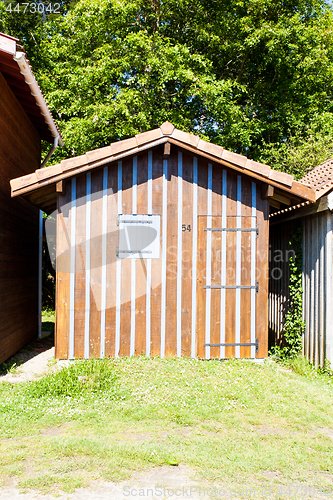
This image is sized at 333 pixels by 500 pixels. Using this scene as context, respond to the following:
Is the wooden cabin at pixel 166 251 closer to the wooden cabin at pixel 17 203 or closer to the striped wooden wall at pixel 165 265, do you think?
the striped wooden wall at pixel 165 265

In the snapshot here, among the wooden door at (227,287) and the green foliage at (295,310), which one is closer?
the wooden door at (227,287)

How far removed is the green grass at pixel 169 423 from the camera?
3.42 m

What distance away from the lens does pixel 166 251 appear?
6.54m

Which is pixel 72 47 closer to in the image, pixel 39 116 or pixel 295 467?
pixel 39 116

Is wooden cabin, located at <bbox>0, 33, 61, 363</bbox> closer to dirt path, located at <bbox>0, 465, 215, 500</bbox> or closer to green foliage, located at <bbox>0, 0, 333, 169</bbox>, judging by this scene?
dirt path, located at <bbox>0, 465, 215, 500</bbox>

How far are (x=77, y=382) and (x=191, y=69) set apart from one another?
12.9 m

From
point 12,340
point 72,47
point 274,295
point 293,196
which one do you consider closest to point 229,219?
point 293,196

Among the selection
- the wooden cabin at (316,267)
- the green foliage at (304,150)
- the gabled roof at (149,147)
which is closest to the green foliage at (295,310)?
the wooden cabin at (316,267)

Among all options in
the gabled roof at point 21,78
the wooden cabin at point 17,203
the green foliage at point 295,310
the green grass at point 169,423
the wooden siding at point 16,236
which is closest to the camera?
the green grass at point 169,423

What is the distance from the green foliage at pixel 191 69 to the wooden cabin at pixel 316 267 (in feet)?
23.7

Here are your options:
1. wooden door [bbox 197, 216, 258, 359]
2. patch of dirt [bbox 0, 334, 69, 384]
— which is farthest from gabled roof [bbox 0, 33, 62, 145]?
patch of dirt [bbox 0, 334, 69, 384]

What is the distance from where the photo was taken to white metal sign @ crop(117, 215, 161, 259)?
648cm

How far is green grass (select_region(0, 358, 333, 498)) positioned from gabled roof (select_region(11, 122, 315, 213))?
9.00 feet

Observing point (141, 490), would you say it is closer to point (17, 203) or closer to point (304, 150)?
point (17, 203)
